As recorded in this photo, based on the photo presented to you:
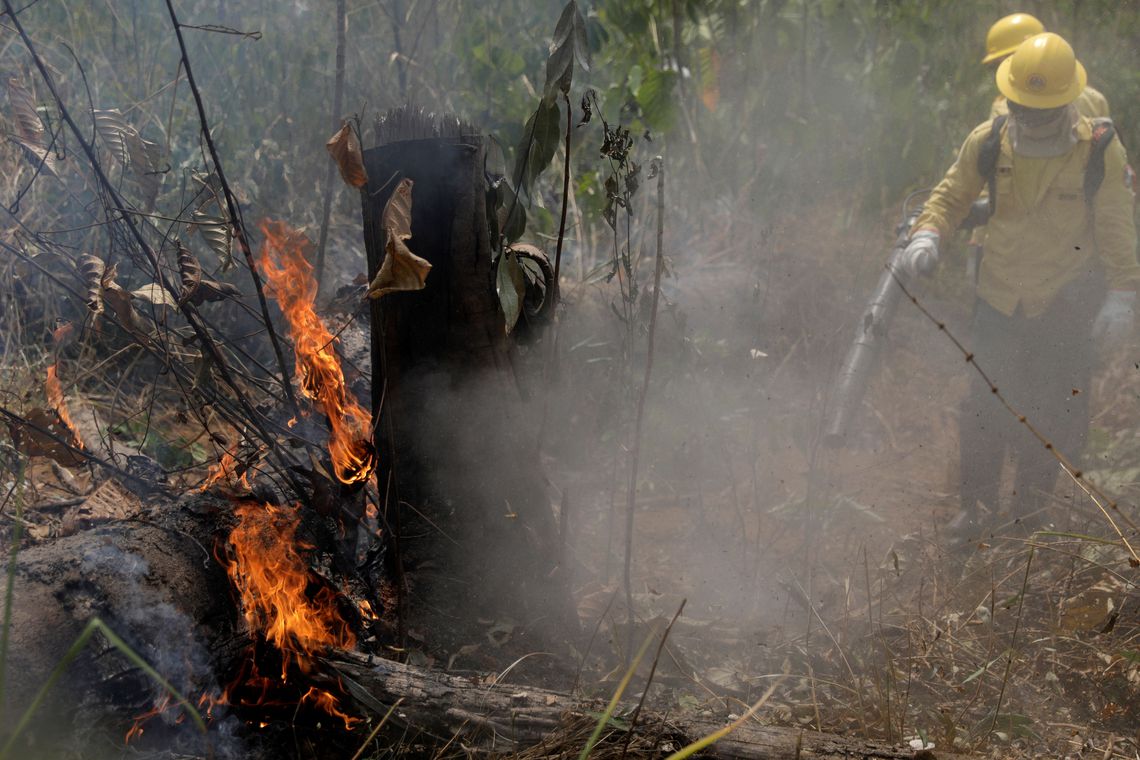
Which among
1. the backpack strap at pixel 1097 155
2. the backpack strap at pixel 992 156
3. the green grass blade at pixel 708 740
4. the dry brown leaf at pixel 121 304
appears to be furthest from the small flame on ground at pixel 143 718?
the backpack strap at pixel 1097 155

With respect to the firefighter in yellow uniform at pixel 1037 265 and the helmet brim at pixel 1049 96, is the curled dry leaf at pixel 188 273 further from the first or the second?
the helmet brim at pixel 1049 96

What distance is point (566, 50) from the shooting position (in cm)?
245

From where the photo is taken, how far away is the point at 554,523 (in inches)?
122

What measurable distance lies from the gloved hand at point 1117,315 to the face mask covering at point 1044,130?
2.28ft

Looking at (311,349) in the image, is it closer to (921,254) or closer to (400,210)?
(400,210)

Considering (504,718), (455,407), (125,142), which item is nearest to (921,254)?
(455,407)

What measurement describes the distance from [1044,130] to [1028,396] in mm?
1305

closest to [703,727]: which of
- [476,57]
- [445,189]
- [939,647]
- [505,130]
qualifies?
[939,647]

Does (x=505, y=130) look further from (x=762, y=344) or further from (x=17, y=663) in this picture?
(x=17, y=663)

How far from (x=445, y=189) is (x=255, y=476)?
4.17 ft

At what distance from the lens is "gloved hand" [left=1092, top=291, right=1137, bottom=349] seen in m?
3.85

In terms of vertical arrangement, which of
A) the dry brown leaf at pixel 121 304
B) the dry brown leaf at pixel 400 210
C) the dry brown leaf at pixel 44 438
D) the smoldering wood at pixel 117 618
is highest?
the dry brown leaf at pixel 400 210

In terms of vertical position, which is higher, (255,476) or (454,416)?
(454,416)

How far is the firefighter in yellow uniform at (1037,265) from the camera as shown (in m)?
3.80
